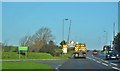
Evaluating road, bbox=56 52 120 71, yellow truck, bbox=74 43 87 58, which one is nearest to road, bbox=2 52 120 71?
road, bbox=56 52 120 71

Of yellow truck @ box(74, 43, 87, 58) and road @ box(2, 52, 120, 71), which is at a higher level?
yellow truck @ box(74, 43, 87, 58)

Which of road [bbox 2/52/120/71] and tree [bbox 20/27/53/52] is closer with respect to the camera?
road [bbox 2/52/120/71]

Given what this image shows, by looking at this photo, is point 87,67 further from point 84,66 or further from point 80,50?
point 80,50

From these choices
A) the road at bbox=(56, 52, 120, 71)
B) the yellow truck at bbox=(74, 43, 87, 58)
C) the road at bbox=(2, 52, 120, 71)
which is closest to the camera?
the road at bbox=(56, 52, 120, 71)

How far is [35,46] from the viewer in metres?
87.8

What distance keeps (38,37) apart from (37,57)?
71.3ft

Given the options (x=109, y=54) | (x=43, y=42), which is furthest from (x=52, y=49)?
(x=109, y=54)

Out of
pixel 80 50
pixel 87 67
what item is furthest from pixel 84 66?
pixel 80 50

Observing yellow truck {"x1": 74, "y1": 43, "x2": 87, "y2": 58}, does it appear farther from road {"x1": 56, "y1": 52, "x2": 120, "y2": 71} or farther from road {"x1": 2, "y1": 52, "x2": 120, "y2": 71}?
road {"x1": 56, "y1": 52, "x2": 120, "y2": 71}

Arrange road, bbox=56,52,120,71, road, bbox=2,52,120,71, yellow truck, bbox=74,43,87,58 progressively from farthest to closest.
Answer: yellow truck, bbox=74,43,87,58 → road, bbox=2,52,120,71 → road, bbox=56,52,120,71

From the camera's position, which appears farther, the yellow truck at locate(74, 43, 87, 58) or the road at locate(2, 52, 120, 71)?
the yellow truck at locate(74, 43, 87, 58)

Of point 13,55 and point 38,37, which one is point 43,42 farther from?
point 13,55

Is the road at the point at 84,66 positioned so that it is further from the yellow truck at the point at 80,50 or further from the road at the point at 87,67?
the yellow truck at the point at 80,50

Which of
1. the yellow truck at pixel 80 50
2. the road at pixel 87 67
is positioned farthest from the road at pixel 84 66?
the yellow truck at pixel 80 50
